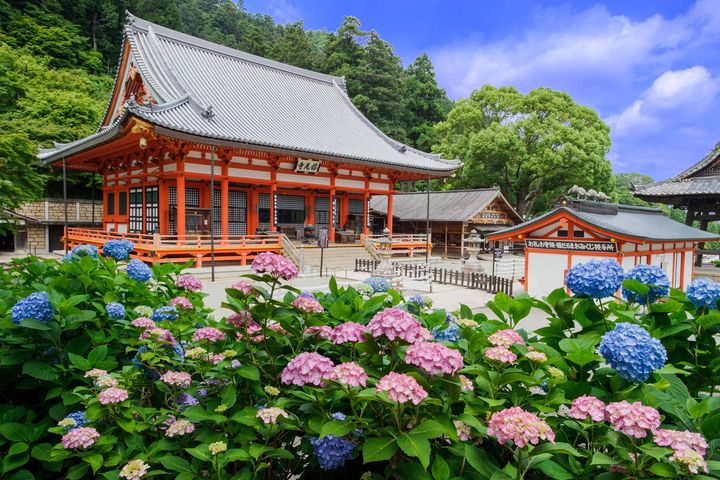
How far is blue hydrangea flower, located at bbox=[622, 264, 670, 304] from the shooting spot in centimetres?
217

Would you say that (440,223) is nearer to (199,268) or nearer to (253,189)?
(253,189)

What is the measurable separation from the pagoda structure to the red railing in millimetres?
16757

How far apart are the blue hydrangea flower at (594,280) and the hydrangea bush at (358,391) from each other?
0.01 meters

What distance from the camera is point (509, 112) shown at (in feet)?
108

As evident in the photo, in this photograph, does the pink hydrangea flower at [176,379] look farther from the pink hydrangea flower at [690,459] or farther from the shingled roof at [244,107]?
the shingled roof at [244,107]

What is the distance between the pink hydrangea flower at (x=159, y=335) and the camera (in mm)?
1981

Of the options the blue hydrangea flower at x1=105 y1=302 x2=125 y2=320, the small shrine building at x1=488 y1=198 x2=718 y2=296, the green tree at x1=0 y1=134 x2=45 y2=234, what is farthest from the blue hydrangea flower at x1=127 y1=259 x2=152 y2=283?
the small shrine building at x1=488 y1=198 x2=718 y2=296

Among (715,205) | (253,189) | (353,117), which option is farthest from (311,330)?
(353,117)

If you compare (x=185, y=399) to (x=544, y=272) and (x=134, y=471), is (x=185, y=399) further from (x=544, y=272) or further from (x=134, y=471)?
(x=544, y=272)

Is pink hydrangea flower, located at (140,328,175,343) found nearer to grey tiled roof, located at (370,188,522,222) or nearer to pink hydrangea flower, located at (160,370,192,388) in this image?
pink hydrangea flower, located at (160,370,192,388)

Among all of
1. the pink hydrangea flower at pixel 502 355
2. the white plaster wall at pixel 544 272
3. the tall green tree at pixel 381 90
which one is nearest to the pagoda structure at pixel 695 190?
the white plaster wall at pixel 544 272

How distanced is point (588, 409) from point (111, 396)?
1.74 metres

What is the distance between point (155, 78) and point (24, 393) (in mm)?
18544

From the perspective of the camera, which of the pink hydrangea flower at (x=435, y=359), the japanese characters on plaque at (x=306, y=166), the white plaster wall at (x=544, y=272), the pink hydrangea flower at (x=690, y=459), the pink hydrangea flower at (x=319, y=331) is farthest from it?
the japanese characters on plaque at (x=306, y=166)
